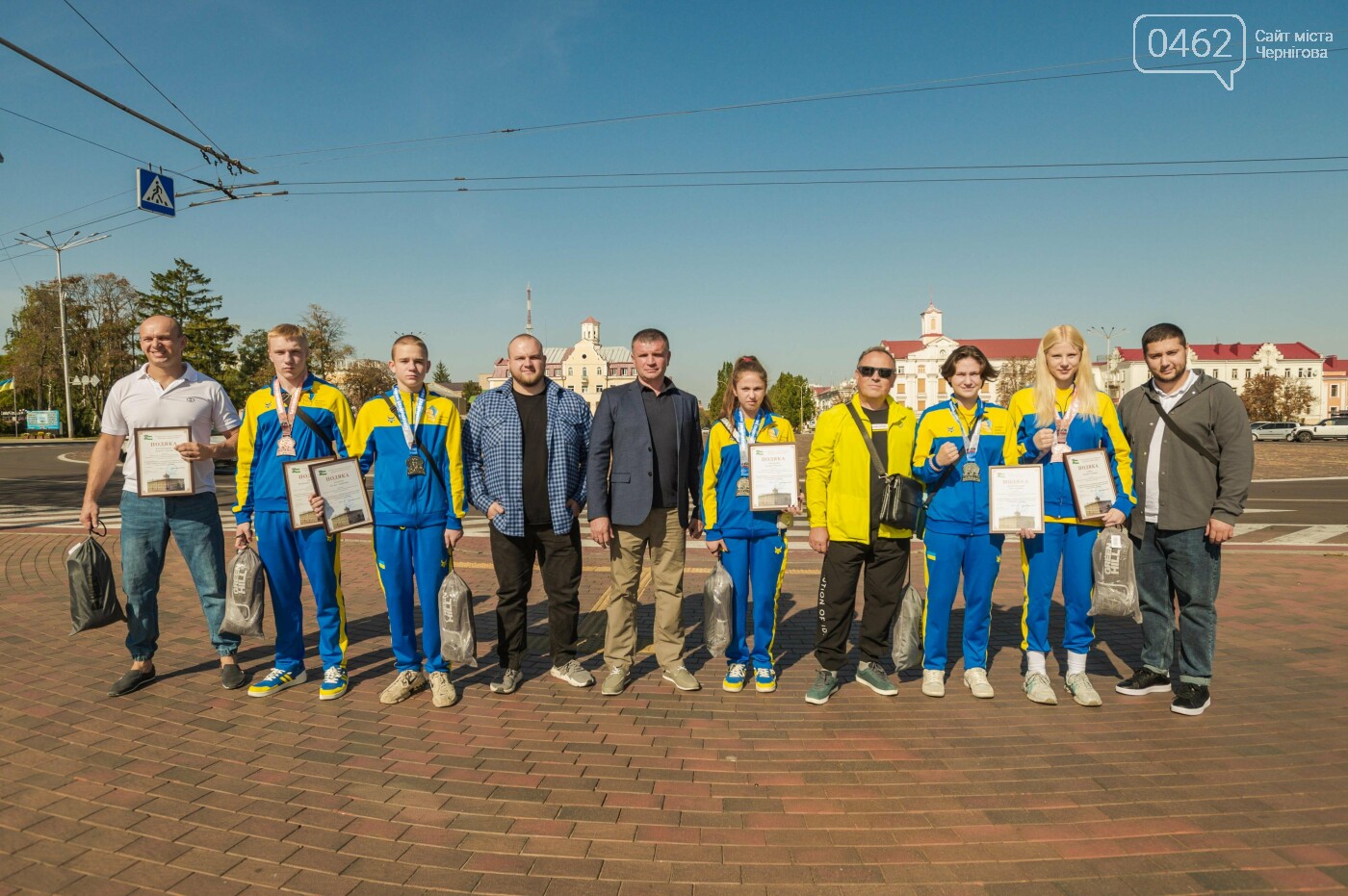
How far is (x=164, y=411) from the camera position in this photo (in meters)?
4.49

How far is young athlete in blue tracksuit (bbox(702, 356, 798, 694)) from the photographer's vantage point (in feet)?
14.6

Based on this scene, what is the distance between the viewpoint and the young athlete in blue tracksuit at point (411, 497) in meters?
4.29

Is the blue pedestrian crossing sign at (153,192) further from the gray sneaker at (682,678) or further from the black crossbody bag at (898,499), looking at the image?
the black crossbody bag at (898,499)

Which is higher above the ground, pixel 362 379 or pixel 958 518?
pixel 362 379

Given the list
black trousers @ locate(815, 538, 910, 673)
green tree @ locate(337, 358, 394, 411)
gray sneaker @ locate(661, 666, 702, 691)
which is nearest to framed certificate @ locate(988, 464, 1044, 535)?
black trousers @ locate(815, 538, 910, 673)

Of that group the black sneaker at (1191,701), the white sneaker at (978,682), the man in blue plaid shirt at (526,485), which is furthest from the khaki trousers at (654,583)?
the black sneaker at (1191,701)

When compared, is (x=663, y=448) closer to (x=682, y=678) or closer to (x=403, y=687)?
(x=682, y=678)

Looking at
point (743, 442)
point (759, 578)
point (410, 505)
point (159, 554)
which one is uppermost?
point (743, 442)

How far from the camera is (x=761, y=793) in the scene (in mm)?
3240

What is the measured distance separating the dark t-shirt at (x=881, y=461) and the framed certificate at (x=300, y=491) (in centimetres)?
324

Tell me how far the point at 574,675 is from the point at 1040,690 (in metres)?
2.90

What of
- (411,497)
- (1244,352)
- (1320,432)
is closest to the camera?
(411,497)

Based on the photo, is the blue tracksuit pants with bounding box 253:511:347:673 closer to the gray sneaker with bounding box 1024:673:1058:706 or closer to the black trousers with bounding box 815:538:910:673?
the black trousers with bounding box 815:538:910:673

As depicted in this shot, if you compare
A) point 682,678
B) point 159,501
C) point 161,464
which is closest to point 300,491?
point 161,464
